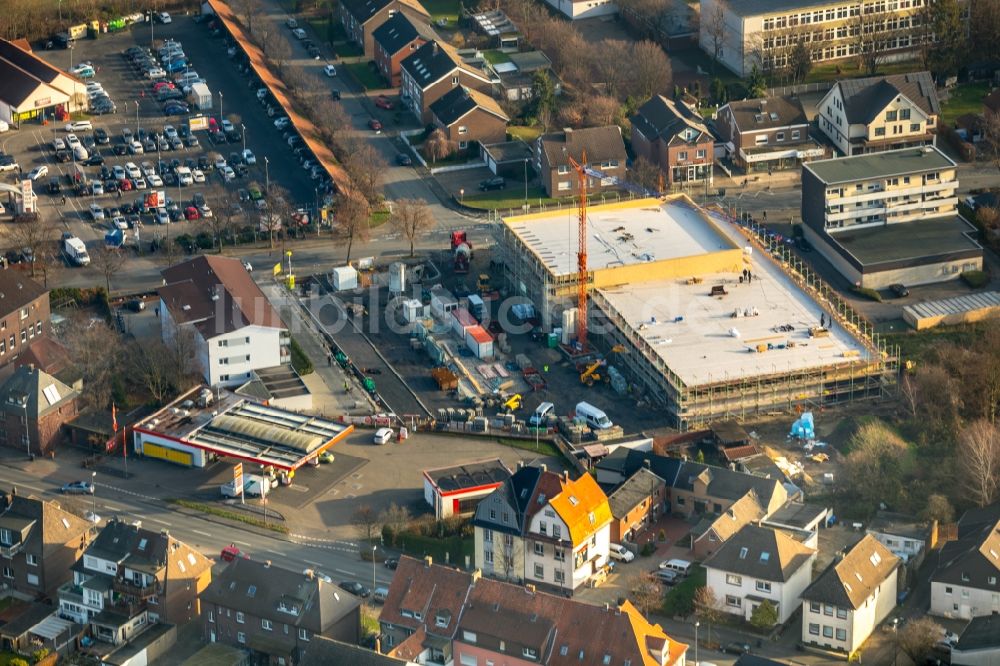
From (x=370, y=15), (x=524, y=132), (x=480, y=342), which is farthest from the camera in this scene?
(x=370, y=15)

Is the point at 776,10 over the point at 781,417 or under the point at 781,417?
over

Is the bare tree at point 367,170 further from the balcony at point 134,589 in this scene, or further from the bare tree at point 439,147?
the balcony at point 134,589

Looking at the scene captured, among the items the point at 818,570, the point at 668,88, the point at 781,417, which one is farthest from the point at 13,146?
the point at 818,570

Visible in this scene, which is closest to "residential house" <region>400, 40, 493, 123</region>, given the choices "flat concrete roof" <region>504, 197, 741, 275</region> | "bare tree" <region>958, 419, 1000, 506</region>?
"flat concrete roof" <region>504, 197, 741, 275</region>

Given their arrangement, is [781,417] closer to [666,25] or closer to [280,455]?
[280,455]

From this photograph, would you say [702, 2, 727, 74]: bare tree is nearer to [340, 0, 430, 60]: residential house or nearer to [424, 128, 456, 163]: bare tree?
[340, 0, 430, 60]: residential house

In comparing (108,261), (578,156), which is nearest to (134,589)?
(108,261)

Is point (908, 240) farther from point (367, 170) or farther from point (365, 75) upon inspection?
point (365, 75)
